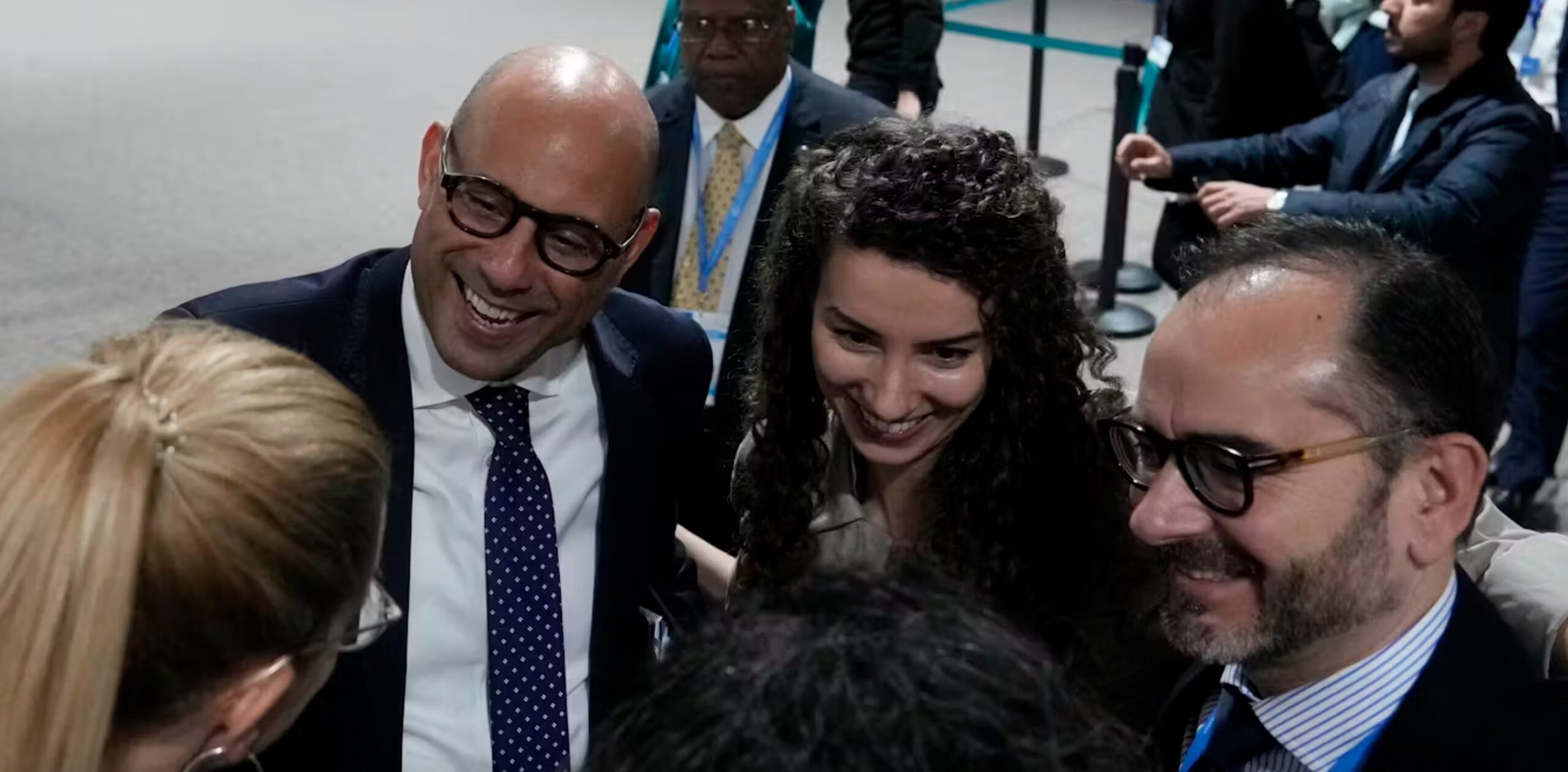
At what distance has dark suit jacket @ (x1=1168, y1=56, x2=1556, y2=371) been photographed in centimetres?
289

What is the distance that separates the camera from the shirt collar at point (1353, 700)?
4.18 ft

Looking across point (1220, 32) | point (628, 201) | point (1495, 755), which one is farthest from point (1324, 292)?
point (1220, 32)

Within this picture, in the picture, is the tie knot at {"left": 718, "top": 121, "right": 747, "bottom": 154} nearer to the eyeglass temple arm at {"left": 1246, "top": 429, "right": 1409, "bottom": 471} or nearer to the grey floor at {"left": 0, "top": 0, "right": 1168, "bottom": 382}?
the eyeglass temple arm at {"left": 1246, "top": 429, "right": 1409, "bottom": 471}

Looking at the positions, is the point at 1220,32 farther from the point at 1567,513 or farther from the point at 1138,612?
the point at 1138,612

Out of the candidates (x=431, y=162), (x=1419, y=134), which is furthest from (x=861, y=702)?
(x=1419, y=134)

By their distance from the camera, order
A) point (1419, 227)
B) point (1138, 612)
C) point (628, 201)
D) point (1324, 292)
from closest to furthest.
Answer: point (1324, 292) < point (1138, 612) < point (628, 201) < point (1419, 227)

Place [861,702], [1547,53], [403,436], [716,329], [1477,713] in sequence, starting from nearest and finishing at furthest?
[861,702]
[1477,713]
[403,436]
[716,329]
[1547,53]

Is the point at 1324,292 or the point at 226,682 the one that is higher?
the point at 1324,292

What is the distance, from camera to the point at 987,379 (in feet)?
5.58

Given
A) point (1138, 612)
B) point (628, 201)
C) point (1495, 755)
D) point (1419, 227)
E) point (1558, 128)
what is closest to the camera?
point (1495, 755)

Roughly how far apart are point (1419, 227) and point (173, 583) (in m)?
2.58

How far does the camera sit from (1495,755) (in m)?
1.19

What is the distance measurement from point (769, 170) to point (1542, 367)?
2.28 m

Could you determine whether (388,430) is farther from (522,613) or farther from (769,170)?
(769,170)
